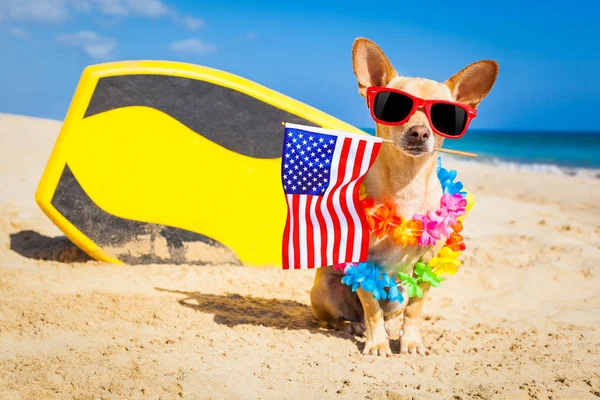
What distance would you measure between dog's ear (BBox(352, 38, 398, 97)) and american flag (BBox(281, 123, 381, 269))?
28cm

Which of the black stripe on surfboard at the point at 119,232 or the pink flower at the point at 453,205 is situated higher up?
the pink flower at the point at 453,205

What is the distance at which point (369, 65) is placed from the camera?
262 cm

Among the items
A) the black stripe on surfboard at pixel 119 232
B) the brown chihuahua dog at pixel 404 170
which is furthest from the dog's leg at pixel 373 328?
the black stripe on surfboard at pixel 119 232

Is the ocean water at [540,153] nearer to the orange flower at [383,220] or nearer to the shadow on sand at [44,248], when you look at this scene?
the shadow on sand at [44,248]

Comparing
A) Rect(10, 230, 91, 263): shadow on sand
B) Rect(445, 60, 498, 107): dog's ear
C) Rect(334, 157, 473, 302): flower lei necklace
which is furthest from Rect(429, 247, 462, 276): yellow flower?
Rect(10, 230, 91, 263): shadow on sand

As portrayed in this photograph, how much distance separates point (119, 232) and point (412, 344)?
7.26 feet

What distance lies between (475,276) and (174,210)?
2238 mm

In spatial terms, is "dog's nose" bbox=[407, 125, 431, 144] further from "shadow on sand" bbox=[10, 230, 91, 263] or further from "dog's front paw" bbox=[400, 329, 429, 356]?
"shadow on sand" bbox=[10, 230, 91, 263]

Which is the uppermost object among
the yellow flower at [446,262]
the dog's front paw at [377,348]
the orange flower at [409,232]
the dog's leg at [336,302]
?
the orange flower at [409,232]

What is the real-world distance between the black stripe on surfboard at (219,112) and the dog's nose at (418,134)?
5.35 feet

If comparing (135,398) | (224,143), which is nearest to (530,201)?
(224,143)

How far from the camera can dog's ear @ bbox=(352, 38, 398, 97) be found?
2.56 m

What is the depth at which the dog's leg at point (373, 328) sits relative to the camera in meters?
2.67

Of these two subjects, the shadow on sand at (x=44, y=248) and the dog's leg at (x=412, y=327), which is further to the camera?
the shadow on sand at (x=44, y=248)
